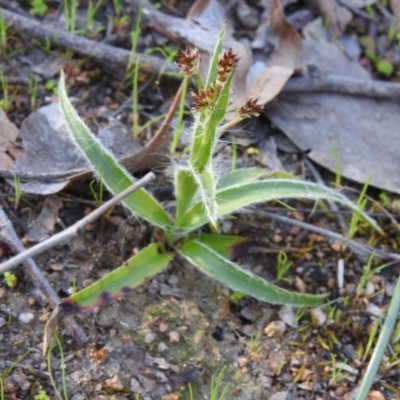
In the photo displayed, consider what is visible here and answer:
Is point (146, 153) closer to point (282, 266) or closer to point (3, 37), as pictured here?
point (282, 266)

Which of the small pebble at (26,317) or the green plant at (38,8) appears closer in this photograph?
the small pebble at (26,317)

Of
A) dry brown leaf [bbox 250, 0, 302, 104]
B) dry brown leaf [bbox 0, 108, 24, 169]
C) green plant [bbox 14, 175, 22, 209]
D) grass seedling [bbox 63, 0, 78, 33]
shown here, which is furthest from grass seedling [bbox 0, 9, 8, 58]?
dry brown leaf [bbox 250, 0, 302, 104]

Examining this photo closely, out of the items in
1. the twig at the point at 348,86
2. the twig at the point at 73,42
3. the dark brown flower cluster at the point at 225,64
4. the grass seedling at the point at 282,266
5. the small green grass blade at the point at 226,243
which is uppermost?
the dark brown flower cluster at the point at 225,64

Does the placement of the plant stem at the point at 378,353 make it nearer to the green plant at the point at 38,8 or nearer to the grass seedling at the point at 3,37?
the grass seedling at the point at 3,37

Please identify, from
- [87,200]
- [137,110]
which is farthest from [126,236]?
[137,110]

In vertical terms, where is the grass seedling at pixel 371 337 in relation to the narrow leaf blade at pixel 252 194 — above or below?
below

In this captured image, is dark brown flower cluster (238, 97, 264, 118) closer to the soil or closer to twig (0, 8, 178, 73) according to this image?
the soil

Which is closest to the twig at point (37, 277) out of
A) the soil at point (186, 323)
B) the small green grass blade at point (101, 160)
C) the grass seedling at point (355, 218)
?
the soil at point (186, 323)

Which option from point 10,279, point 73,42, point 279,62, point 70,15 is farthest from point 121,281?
point 70,15
